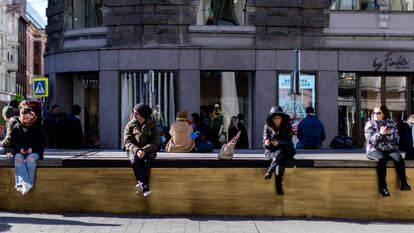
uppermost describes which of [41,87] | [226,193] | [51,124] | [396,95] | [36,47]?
A: [36,47]

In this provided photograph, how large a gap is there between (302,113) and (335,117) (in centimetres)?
107

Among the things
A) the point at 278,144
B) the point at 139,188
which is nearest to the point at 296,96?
the point at 278,144

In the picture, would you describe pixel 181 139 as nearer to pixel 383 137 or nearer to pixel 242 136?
pixel 383 137

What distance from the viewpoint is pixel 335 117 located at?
21.3 metres

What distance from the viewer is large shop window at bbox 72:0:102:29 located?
2245cm

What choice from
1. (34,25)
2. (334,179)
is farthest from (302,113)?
(34,25)

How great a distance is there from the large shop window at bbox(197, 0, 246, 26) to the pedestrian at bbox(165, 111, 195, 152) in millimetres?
6652

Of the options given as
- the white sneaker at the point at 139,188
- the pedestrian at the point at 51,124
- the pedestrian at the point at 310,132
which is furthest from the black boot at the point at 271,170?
the pedestrian at the point at 51,124

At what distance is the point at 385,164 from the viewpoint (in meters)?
10.8

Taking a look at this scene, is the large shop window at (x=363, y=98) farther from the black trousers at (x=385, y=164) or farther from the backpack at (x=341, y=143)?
the black trousers at (x=385, y=164)

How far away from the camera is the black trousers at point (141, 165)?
34.8ft

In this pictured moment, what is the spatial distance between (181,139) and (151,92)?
20.6 ft

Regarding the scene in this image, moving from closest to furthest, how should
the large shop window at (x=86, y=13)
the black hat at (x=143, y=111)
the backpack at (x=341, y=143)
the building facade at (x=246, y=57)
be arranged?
the black hat at (x=143, y=111), the backpack at (x=341, y=143), the building facade at (x=246, y=57), the large shop window at (x=86, y=13)

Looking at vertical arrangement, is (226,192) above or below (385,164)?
below
